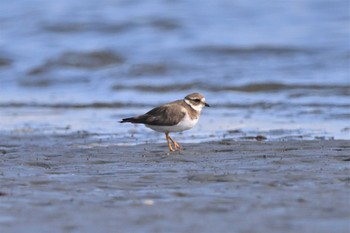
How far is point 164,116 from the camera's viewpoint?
944 cm

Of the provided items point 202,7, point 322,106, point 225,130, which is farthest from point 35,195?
point 202,7

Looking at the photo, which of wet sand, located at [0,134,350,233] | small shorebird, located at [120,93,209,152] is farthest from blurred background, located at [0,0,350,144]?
wet sand, located at [0,134,350,233]

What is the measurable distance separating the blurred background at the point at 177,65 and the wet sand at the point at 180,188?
174cm

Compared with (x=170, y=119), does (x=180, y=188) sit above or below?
below

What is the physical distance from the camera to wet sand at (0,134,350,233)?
560 centimetres

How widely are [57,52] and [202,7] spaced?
7675 mm

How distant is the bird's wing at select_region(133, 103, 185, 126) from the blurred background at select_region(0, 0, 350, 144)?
102 centimetres

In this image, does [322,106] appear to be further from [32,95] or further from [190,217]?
[190,217]

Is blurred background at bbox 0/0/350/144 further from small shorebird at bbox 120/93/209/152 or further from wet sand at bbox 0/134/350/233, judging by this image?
wet sand at bbox 0/134/350/233

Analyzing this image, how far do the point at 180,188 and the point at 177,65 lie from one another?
12712 mm

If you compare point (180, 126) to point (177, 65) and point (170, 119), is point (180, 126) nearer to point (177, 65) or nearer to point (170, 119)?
point (170, 119)

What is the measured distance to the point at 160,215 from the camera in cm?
579

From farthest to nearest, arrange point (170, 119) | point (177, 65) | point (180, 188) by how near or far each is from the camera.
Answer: point (177, 65), point (170, 119), point (180, 188)

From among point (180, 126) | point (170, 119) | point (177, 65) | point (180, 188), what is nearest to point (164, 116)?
point (170, 119)
